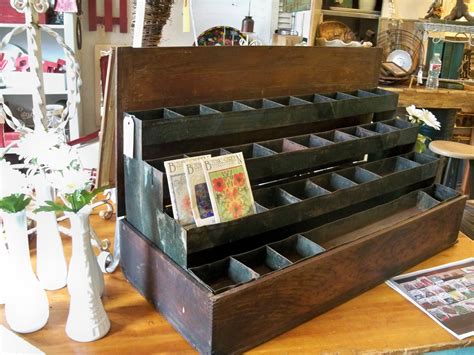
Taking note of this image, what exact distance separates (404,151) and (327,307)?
0.78 meters

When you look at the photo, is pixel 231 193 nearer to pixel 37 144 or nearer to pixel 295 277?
pixel 295 277

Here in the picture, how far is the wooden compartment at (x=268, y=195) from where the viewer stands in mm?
1081

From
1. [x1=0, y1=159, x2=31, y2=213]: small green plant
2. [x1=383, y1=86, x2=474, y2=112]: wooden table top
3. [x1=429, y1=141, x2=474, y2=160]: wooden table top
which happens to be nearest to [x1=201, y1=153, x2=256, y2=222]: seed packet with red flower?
[x1=0, y1=159, x2=31, y2=213]: small green plant

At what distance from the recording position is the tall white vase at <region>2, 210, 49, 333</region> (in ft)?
3.57

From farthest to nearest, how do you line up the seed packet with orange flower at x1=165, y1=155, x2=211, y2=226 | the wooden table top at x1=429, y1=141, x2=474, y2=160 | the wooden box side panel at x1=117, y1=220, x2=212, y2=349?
1. the wooden table top at x1=429, y1=141, x2=474, y2=160
2. the seed packet with orange flower at x1=165, y1=155, x2=211, y2=226
3. the wooden box side panel at x1=117, y1=220, x2=212, y2=349

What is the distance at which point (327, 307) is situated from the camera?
4.02 feet

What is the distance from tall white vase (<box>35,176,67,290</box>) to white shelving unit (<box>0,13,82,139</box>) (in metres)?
2.51

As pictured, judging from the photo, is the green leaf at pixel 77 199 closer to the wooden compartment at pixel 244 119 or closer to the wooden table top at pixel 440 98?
the wooden compartment at pixel 244 119

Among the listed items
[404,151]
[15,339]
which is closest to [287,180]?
[404,151]

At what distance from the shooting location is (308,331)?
1153 mm

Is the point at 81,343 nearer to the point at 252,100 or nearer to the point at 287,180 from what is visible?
the point at 287,180

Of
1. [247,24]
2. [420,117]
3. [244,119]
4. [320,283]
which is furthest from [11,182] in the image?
[247,24]

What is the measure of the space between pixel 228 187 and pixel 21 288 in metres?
0.52

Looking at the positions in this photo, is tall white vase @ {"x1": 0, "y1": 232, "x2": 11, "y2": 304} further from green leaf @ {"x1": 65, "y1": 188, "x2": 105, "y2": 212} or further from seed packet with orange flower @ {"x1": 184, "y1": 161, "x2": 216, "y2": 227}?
seed packet with orange flower @ {"x1": 184, "y1": 161, "x2": 216, "y2": 227}
